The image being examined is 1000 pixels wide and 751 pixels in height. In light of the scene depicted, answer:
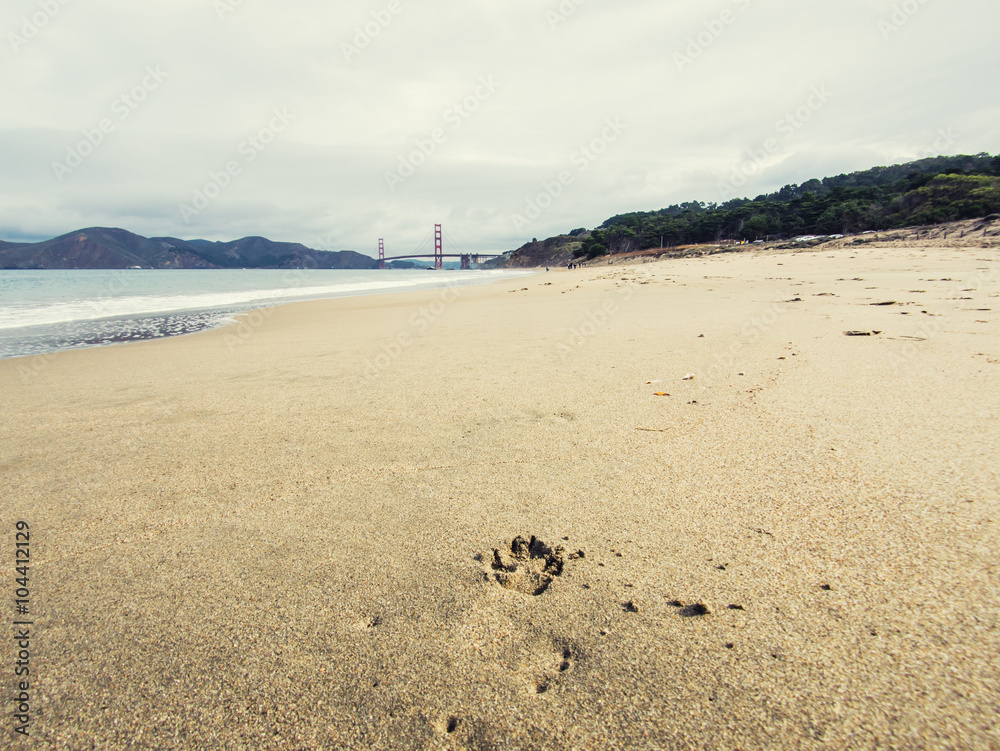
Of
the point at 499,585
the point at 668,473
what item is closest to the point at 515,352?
the point at 668,473

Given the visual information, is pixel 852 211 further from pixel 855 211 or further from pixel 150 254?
pixel 150 254

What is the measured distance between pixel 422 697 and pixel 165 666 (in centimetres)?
74

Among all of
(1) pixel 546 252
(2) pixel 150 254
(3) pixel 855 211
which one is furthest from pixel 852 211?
(2) pixel 150 254

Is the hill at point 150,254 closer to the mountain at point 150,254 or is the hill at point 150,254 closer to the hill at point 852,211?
the mountain at point 150,254

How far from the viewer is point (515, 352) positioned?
507cm

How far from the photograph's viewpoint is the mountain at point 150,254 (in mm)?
100000

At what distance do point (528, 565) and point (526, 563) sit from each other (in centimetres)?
1

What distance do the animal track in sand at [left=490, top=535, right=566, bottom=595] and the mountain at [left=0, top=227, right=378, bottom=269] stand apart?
136 m

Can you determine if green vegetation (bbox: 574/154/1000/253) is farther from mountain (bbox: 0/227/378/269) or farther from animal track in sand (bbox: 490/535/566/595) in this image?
mountain (bbox: 0/227/378/269)

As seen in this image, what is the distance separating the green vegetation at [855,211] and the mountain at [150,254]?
10495 cm

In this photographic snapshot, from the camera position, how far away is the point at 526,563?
64.4 inches

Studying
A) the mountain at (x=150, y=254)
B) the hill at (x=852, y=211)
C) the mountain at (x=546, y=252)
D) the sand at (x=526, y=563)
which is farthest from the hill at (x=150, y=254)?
the sand at (x=526, y=563)

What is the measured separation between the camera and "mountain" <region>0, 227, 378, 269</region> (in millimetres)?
100000

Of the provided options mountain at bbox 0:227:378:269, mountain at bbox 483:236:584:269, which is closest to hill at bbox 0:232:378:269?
mountain at bbox 0:227:378:269
